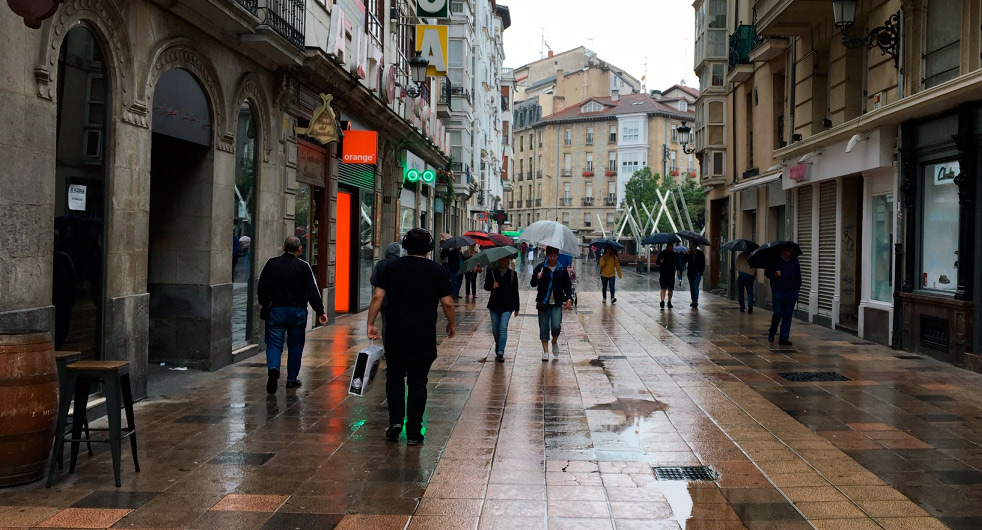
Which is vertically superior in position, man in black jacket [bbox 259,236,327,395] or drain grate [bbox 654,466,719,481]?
man in black jacket [bbox 259,236,327,395]

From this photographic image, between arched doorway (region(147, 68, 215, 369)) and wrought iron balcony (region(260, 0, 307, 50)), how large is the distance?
5.91ft

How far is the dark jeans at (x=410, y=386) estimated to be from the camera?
721 centimetres

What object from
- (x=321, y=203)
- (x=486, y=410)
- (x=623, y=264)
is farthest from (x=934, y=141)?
(x=623, y=264)

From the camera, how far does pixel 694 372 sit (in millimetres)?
11453

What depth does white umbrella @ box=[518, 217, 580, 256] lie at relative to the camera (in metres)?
13.2

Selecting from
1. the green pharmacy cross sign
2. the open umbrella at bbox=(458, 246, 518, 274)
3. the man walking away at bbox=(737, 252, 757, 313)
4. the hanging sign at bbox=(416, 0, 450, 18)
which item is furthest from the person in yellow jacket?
the open umbrella at bbox=(458, 246, 518, 274)

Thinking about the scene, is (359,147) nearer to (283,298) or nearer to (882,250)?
(283,298)

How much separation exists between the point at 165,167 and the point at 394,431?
238 inches

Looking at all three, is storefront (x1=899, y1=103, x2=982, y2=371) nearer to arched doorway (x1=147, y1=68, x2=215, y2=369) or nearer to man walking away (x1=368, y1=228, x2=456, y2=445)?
man walking away (x1=368, y1=228, x2=456, y2=445)

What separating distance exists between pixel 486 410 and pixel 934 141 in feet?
28.4

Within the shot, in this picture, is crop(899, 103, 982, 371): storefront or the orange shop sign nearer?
crop(899, 103, 982, 371): storefront

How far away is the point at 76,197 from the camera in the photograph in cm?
815

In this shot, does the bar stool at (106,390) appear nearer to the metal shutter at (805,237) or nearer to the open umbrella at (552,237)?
the open umbrella at (552,237)

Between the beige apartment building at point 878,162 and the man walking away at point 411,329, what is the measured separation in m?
7.85
